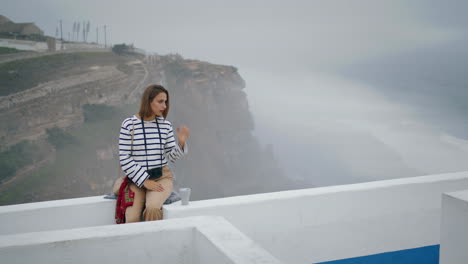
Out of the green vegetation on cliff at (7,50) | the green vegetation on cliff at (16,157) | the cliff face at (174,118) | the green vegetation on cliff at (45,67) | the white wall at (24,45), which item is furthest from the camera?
the green vegetation on cliff at (45,67)

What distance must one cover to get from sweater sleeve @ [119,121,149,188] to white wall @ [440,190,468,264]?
1624 millimetres

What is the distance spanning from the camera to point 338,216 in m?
2.91

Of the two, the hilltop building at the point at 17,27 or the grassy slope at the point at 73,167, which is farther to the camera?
the grassy slope at the point at 73,167

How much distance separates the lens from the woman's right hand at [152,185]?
104 inches

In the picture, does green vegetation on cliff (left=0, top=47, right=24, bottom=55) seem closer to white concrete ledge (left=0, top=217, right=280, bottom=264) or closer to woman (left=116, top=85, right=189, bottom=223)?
woman (left=116, top=85, right=189, bottom=223)

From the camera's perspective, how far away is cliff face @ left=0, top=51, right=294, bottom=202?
26.1 metres

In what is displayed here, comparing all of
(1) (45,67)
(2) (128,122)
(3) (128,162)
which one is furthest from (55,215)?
(1) (45,67)

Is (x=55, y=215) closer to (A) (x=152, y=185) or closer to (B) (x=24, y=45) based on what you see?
(A) (x=152, y=185)

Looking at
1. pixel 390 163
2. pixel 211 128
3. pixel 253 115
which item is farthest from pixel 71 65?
pixel 390 163

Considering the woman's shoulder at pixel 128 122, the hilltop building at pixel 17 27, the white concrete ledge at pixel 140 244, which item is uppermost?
the hilltop building at pixel 17 27

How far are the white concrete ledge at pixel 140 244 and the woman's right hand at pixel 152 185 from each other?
3.34ft

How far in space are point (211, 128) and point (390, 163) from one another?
15.2 metres

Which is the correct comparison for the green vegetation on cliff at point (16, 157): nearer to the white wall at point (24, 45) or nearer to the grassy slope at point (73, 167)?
the grassy slope at point (73, 167)

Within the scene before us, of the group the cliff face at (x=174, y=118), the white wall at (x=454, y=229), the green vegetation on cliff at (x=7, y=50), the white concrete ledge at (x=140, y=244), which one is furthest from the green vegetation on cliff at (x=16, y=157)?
the white wall at (x=454, y=229)
